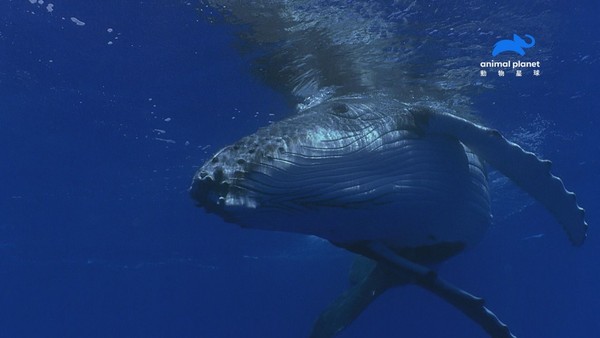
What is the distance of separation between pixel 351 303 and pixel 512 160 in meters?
3.64

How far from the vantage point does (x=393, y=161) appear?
6.29 m

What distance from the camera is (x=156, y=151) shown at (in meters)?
16.8

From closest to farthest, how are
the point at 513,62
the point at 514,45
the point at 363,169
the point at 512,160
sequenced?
the point at 363,169, the point at 512,160, the point at 514,45, the point at 513,62

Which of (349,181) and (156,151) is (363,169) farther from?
(156,151)

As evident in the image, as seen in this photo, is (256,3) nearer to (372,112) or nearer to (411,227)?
(372,112)

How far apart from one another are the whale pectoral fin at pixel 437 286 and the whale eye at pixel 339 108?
1723mm

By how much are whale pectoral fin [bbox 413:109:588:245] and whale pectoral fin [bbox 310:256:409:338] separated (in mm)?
2481

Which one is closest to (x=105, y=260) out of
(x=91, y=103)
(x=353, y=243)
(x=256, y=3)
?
(x=91, y=103)

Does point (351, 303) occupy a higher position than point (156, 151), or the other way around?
point (156, 151)

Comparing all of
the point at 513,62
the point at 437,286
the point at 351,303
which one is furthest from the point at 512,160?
the point at 513,62

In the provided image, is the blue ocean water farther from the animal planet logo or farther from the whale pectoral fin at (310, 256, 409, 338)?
the whale pectoral fin at (310, 256, 409, 338)

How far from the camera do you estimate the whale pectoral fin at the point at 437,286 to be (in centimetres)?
595

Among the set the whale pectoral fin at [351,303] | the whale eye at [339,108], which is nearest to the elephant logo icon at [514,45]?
the whale pectoral fin at [351,303]

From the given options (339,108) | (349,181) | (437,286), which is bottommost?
(437,286)
